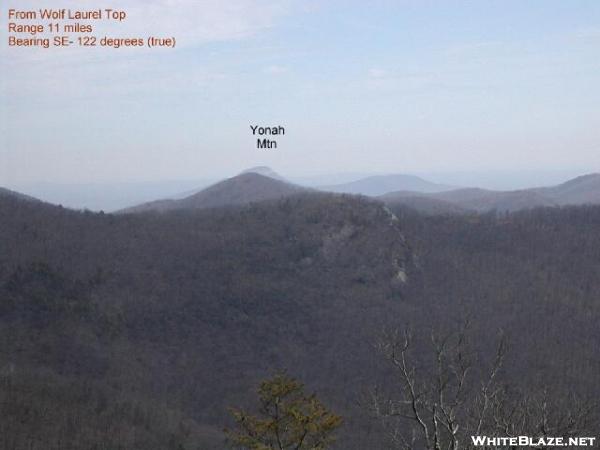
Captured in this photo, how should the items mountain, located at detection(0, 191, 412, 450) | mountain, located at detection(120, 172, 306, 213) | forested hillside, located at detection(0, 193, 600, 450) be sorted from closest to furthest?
1. mountain, located at detection(0, 191, 412, 450)
2. forested hillside, located at detection(0, 193, 600, 450)
3. mountain, located at detection(120, 172, 306, 213)

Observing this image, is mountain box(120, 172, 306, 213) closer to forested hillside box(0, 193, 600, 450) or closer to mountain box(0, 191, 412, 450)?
forested hillside box(0, 193, 600, 450)

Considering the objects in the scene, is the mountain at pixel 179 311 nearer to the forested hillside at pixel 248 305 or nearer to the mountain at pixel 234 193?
the forested hillside at pixel 248 305

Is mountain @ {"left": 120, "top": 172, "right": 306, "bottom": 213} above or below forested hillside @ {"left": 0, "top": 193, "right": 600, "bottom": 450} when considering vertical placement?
above

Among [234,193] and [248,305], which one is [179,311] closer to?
[248,305]

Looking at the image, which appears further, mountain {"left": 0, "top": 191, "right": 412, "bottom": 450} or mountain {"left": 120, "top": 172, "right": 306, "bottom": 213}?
mountain {"left": 120, "top": 172, "right": 306, "bottom": 213}

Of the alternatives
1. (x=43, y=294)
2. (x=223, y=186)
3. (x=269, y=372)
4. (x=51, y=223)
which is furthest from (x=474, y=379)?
(x=223, y=186)

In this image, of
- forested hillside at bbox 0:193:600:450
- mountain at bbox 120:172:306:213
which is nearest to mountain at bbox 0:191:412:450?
A: forested hillside at bbox 0:193:600:450

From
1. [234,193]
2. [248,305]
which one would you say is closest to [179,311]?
[248,305]

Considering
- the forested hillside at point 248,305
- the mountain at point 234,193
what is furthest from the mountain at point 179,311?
the mountain at point 234,193

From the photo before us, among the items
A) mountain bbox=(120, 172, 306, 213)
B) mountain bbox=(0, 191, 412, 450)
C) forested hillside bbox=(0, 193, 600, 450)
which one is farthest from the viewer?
mountain bbox=(120, 172, 306, 213)
